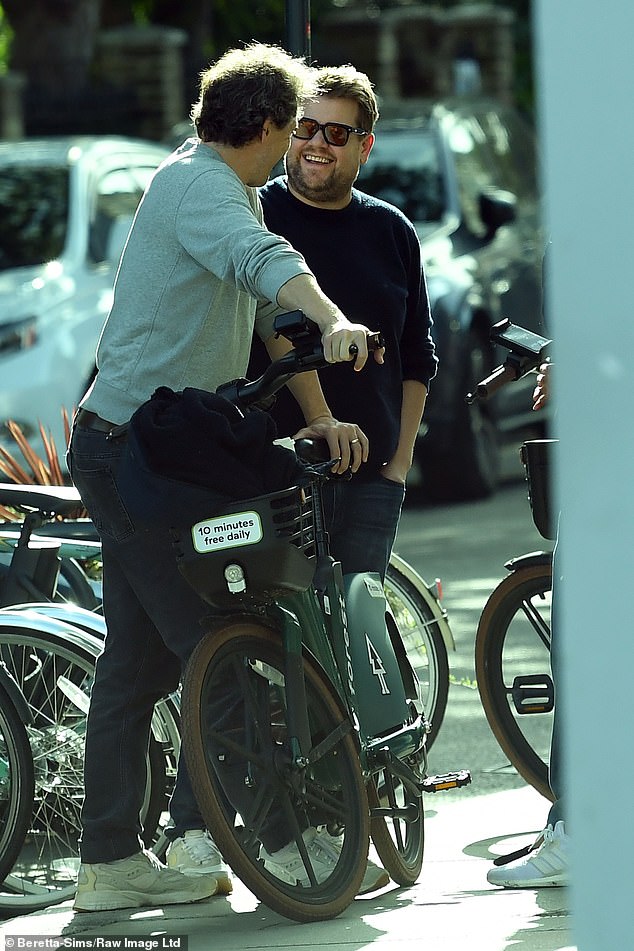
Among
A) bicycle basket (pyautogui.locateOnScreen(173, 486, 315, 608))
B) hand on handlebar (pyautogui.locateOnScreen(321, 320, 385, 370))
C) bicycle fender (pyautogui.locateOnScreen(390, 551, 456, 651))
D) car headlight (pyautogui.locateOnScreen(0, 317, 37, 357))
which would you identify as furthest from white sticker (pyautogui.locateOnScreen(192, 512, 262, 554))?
car headlight (pyautogui.locateOnScreen(0, 317, 37, 357))

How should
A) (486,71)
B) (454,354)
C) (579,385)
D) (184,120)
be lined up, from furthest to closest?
(486,71)
(184,120)
(454,354)
(579,385)

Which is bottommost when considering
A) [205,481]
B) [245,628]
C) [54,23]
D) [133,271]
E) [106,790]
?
[106,790]

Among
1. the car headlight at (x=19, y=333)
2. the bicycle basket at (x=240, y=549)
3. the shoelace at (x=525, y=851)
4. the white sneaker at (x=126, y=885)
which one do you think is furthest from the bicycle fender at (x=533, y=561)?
the car headlight at (x=19, y=333)

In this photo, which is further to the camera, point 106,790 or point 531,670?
point 531,670

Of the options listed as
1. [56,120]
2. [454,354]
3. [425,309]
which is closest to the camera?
[425,309]

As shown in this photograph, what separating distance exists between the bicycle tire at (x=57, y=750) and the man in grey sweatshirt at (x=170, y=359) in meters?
0.28

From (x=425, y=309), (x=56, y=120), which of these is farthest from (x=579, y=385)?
(x=56, y=120)

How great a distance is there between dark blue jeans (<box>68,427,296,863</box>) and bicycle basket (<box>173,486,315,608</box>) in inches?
4.5

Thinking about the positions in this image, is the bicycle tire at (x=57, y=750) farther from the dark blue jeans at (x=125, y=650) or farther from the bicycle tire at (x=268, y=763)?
the bicycle tire at (x=268, y=763)

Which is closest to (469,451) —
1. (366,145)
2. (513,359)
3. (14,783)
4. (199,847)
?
(366,145)

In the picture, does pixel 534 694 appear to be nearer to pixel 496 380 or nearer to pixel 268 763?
pixel 496 380

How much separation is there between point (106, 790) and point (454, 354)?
→ 22.6ft

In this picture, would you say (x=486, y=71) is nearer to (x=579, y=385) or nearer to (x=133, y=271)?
(x=133, y=271)

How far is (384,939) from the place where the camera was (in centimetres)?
395
